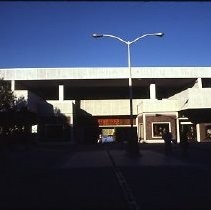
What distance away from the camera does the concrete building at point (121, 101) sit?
2453 inches

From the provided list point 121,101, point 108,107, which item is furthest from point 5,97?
point 121,101

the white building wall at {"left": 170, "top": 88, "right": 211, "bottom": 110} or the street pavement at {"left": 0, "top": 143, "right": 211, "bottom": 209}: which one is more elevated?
the white building wall at {"left": 170, "top": 88, "right": 211, "bottom": 110}

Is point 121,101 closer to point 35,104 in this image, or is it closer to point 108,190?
point 35,104

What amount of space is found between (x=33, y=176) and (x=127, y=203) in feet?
24.9

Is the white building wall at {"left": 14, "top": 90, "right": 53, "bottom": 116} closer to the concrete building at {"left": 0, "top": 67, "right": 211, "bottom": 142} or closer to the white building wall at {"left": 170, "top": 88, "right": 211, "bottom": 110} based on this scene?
the concrete building at {"left": 0, "top": 67, "right": 211, "bottom": 142}

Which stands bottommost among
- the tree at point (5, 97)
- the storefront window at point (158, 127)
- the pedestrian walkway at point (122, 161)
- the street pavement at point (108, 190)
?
the street pavement at point (108, 190)

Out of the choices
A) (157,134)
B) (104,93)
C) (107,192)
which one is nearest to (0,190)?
(107,192)

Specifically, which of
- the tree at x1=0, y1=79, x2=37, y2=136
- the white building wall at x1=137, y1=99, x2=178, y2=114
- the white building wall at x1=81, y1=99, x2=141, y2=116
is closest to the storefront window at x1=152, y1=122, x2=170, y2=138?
the white building wall at x1=137, y1=99, x2=178, y2=114

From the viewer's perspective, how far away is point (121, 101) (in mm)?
71562

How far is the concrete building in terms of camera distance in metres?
62.3

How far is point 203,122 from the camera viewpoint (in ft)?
206

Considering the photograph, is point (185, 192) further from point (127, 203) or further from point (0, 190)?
point (0, 190)

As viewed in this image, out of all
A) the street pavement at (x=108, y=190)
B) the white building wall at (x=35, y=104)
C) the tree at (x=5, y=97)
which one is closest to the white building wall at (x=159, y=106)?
the white building wall at (x=35, y=104)

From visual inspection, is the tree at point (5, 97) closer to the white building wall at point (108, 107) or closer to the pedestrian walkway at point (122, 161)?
the pedestrian walkway at point (122, 161)
